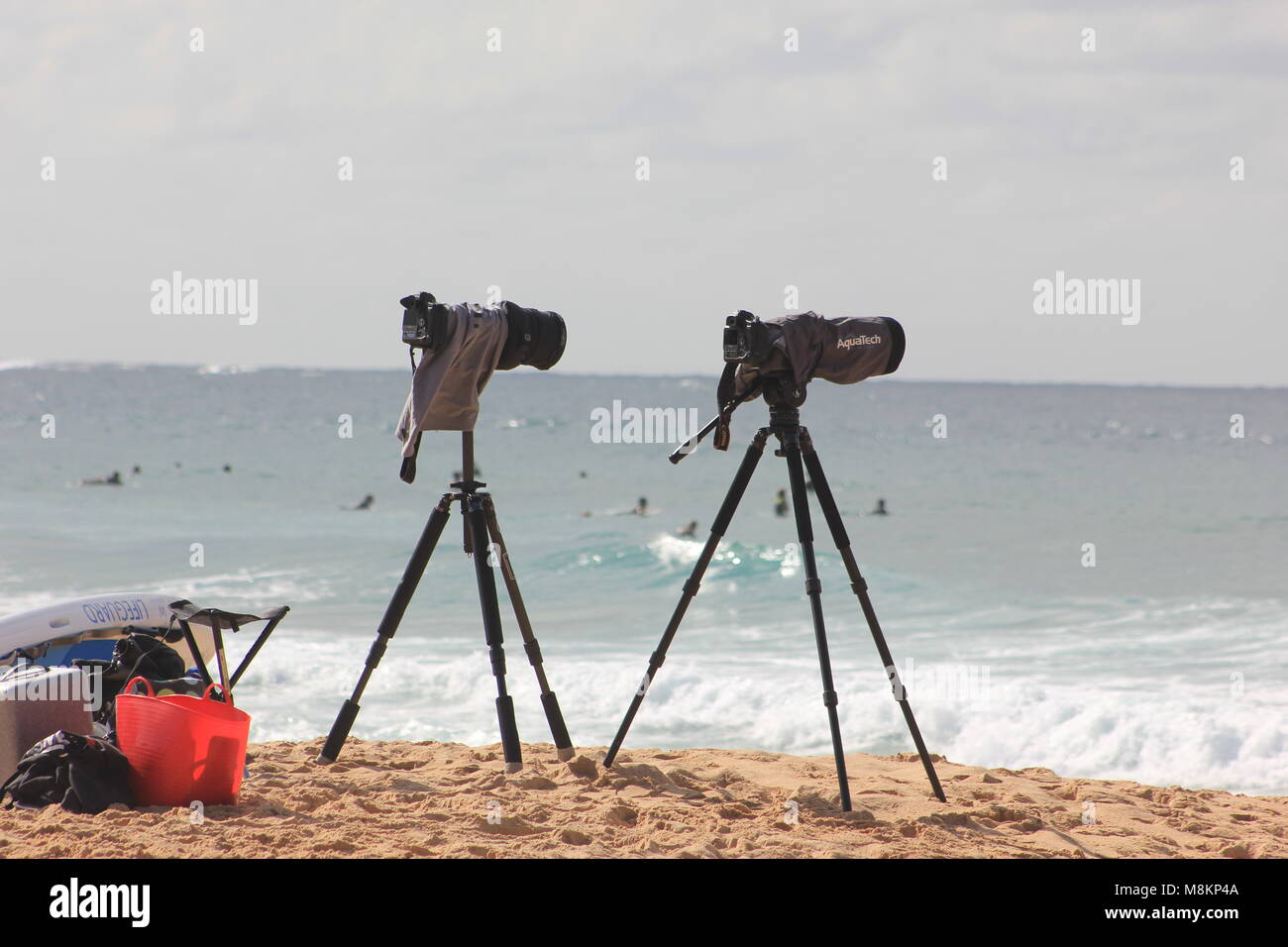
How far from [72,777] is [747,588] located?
8.98 meters

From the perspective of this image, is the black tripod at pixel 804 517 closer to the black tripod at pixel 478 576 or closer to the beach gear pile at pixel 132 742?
the black tripod at pixel 478 576

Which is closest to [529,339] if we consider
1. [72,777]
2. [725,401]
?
[725,401]

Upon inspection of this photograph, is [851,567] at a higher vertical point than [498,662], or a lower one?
higher

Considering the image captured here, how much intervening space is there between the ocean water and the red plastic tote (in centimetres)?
254

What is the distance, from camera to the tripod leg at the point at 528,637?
423 centimetres

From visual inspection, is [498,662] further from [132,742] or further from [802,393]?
[802,393]

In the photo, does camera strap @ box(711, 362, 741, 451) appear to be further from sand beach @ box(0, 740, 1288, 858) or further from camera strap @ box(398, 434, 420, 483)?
sand beach @ box(0, 740, 1288, 858)

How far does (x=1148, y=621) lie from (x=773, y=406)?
7.79 metres

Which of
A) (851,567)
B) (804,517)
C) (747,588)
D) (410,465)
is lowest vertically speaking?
(747,588)

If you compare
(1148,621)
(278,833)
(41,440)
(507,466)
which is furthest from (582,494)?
(278,833)

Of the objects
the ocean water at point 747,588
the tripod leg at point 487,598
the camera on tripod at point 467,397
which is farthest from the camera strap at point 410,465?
the ocean water at point 747,588

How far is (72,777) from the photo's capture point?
3.67m

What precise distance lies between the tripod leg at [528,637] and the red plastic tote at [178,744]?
0.98m
